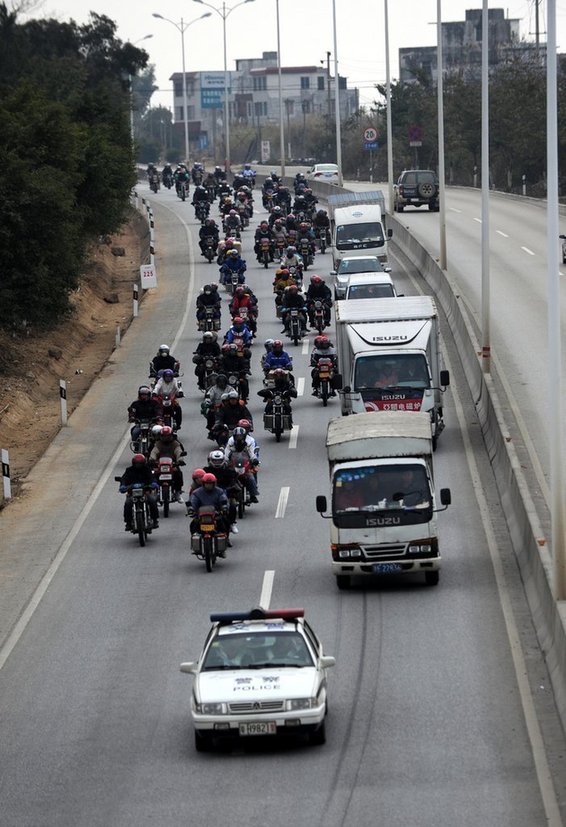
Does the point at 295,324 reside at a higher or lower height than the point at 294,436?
higher

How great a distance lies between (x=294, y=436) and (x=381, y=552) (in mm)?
12134

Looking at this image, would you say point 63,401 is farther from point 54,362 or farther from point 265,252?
→ point 265,252

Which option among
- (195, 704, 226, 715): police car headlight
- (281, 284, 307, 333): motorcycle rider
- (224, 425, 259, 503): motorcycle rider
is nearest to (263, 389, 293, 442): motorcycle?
(224, 425, 259, 503): motorcycle rider

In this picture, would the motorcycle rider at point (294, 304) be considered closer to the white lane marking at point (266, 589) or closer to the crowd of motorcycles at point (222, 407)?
the crowd of motorcycles at point (222, 407)

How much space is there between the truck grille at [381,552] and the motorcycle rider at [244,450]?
5515mm

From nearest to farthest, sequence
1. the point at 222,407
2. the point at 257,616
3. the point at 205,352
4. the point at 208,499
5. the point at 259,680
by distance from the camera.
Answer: the point at 259,680
the point at 257,616
the point at 208,499
the point at 222,407
the point at 205,352

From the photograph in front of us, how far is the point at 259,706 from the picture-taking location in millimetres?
15961

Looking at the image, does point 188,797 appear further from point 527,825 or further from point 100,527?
point 100,527

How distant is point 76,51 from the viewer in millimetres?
97875

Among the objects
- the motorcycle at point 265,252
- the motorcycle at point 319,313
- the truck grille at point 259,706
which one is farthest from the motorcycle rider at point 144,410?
the motorcycle at point 265,252

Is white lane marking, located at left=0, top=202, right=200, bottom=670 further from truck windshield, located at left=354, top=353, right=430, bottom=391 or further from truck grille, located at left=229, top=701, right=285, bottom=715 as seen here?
truck grille, located at left=229, top=701, right=285, bottom=715

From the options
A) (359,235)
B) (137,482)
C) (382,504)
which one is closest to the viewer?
(382,504)

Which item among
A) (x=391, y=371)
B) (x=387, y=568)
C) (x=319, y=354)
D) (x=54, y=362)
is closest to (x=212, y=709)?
(x=387, y=568)

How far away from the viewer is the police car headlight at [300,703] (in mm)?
15998
